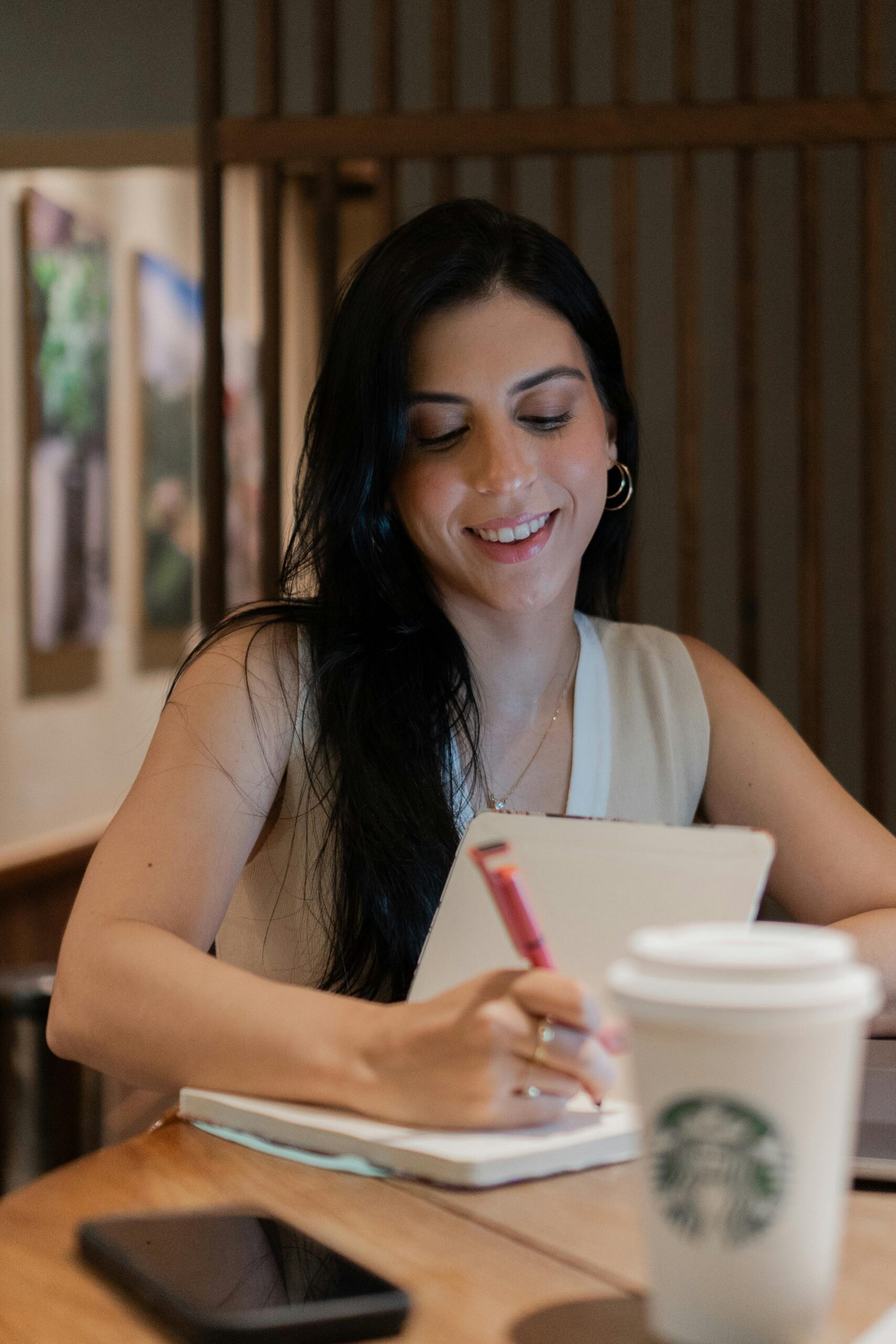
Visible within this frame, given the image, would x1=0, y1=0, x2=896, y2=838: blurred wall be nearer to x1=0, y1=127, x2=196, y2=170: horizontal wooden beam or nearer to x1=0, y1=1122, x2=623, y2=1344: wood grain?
x1=0, y1=127, x2=196, y2=170: horizontal wooden beam

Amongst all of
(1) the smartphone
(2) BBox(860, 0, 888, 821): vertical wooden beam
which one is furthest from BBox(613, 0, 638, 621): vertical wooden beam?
(1) the smartphone

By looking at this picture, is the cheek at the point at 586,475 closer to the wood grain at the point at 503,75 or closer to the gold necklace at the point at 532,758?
the gold necklace at the point at 532,758

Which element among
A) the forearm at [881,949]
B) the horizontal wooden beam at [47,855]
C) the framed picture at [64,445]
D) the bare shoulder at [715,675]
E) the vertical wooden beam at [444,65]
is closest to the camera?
the forearm at [881,949]

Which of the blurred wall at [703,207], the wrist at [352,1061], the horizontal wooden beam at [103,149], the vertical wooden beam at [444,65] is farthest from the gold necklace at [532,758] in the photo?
the horizontal wooden beam at [103,149]

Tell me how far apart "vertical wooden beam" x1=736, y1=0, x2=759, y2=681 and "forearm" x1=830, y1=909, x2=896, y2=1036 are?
1.21m

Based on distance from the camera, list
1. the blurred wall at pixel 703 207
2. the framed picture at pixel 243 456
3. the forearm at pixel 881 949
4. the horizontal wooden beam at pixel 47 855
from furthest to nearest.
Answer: the framed picture at pixel 243 456
the horizontal wooden beam at pixel 47 855
the blurred wall at pixel 703 207
the forearm at pixel 881 949

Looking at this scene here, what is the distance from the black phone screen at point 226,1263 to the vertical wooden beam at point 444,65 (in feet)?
6.97

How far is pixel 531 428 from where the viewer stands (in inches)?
62.5

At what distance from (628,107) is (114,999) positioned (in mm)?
1967

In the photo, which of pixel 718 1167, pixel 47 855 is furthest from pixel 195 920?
pixel 47 855

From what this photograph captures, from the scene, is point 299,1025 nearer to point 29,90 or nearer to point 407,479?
point 407,479

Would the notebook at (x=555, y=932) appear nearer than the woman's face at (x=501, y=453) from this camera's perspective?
Yes

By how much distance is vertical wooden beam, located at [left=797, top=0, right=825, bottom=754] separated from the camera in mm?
2516

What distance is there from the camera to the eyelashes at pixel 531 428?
1575 mm
